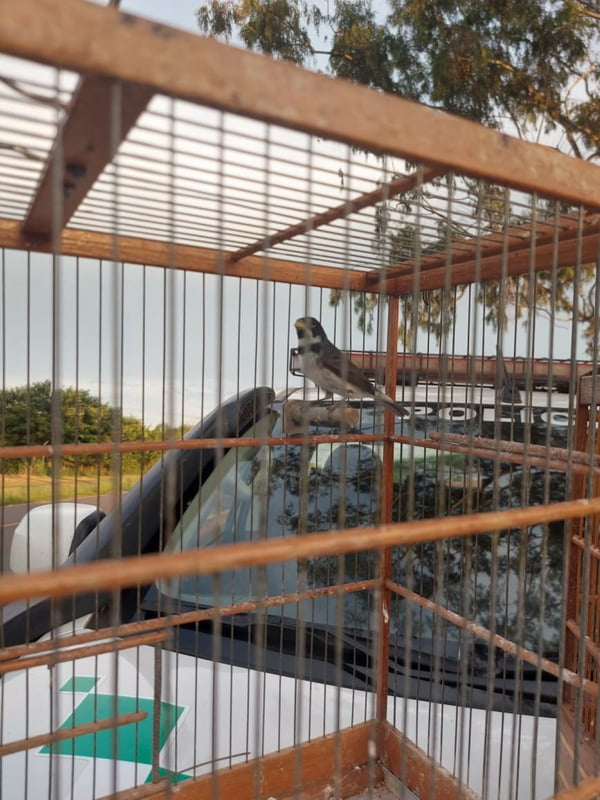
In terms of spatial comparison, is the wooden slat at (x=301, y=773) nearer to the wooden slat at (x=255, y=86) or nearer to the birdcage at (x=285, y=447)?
the birdcage at (x=285, y=447)

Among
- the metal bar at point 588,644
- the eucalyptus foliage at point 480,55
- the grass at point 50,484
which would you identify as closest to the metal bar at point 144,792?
the grass at point 50,484

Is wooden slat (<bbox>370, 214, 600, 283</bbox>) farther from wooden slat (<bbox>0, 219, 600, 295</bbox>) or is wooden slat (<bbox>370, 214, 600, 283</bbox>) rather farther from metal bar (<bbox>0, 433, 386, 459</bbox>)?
metal bar (<bbox>0, 433, 386, 459</bbox>)

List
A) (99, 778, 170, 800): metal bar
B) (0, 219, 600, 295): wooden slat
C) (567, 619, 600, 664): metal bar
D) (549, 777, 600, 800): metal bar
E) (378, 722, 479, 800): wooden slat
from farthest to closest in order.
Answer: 1. (378, 722, 479, 800): wooden slat
2. (99, 778, 170, 800): metal bar
3. (0, 219, 600, 295): wooden slat
4. (567, 619, 600, 664): metal bar
5. (549, 777, 600, 800): metal bar

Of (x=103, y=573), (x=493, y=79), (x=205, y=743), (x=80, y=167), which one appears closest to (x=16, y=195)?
(x=80, y=167)

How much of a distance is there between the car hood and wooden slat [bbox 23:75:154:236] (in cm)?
123

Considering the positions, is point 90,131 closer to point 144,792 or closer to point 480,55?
point 144,792

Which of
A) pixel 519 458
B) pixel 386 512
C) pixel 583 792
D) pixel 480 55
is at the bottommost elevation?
pixel 583 792

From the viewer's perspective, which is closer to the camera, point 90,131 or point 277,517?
point 90,131

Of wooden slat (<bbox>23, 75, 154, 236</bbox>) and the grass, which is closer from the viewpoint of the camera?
wooden slat (<bbox>23, 75, 154, 236</bbox>)

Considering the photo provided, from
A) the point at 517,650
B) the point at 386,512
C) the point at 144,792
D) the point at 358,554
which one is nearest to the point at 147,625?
the point at 144,792

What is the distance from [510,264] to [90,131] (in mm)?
1324

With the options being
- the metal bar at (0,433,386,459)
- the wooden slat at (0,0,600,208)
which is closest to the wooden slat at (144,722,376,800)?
the metal bar at (0,433,386,459)

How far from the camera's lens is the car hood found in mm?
1853

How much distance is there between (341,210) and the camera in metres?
1.39
